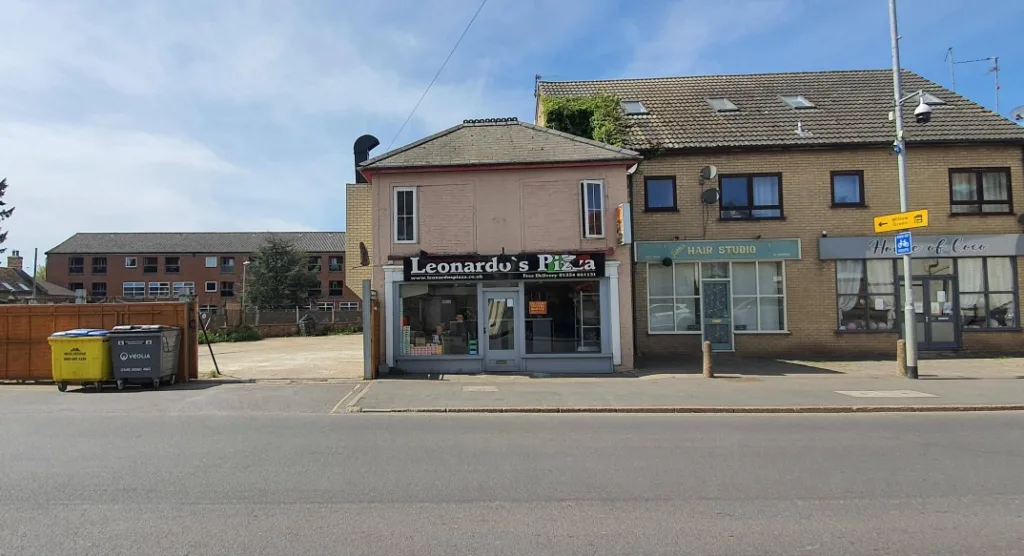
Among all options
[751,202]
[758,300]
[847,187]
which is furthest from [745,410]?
[847,187]

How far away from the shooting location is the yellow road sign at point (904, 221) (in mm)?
12633

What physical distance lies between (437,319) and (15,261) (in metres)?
69.0

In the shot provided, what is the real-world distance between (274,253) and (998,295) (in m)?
49.4

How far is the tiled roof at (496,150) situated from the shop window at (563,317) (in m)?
3.13

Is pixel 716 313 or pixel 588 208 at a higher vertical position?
pixel 588 208

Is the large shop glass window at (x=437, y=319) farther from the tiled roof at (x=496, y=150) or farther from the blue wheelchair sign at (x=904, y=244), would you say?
the blue wheelchair sign at (x=904, y=244)

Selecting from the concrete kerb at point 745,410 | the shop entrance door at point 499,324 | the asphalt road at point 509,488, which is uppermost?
the shop entrance door at point 499,324

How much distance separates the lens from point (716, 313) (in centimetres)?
1747

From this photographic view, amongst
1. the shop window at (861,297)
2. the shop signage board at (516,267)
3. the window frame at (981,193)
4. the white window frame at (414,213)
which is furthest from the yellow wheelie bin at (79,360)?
the window frame at (981,193)

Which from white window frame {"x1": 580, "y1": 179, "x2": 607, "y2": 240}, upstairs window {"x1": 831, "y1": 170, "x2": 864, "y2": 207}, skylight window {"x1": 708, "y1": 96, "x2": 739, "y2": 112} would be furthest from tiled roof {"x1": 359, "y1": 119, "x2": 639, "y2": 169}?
upstairs window {"x1": 831, "y1": 170, "x2": 864, "y2": 207}

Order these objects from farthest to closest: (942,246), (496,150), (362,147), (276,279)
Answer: (276,279), (362,147), (942,246), (496,150)

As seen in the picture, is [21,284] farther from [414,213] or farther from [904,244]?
[904,244]

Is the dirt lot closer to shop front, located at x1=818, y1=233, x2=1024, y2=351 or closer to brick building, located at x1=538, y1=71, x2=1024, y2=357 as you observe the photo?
brick building, located at x1=538, y1=71, x2=1024, y2=357

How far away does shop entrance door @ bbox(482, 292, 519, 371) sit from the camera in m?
14.6
